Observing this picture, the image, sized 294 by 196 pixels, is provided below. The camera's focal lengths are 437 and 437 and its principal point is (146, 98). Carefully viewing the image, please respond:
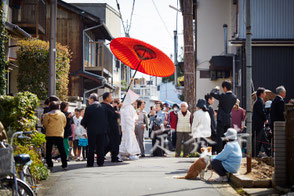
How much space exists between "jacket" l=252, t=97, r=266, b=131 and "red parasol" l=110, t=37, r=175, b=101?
2.68 meters

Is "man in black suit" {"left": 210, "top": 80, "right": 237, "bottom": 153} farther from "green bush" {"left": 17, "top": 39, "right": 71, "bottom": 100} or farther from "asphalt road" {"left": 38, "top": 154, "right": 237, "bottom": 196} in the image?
"green bush" {"left": 17, "top": 39, "right": 71, "bottom": 100}

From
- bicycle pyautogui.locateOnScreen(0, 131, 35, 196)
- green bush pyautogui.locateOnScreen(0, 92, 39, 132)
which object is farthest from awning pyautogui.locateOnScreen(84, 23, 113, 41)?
bicycle pyautogui.locateOnScreen(0, 131, 35, 196)

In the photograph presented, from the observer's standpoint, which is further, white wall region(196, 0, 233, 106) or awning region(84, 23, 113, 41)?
awning region(84, 23, 113, 41)

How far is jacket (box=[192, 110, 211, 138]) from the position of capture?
41.2 ft

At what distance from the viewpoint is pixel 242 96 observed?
1873cm

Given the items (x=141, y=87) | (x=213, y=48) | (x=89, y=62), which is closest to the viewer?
(x=213, y=48)

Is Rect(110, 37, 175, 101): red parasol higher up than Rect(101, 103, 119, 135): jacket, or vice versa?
Rect(110, 37, 175, 101): red parasol

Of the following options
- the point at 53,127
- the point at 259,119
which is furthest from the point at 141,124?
the point at 53,127

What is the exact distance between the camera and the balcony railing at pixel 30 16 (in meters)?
21.8

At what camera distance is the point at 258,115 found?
11.9m

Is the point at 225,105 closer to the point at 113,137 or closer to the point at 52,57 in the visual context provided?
the point at 113,137

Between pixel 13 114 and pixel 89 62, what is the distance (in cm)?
2091

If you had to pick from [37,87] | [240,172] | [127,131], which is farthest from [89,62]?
[240,172]

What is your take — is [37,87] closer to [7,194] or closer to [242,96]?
[242,96]
